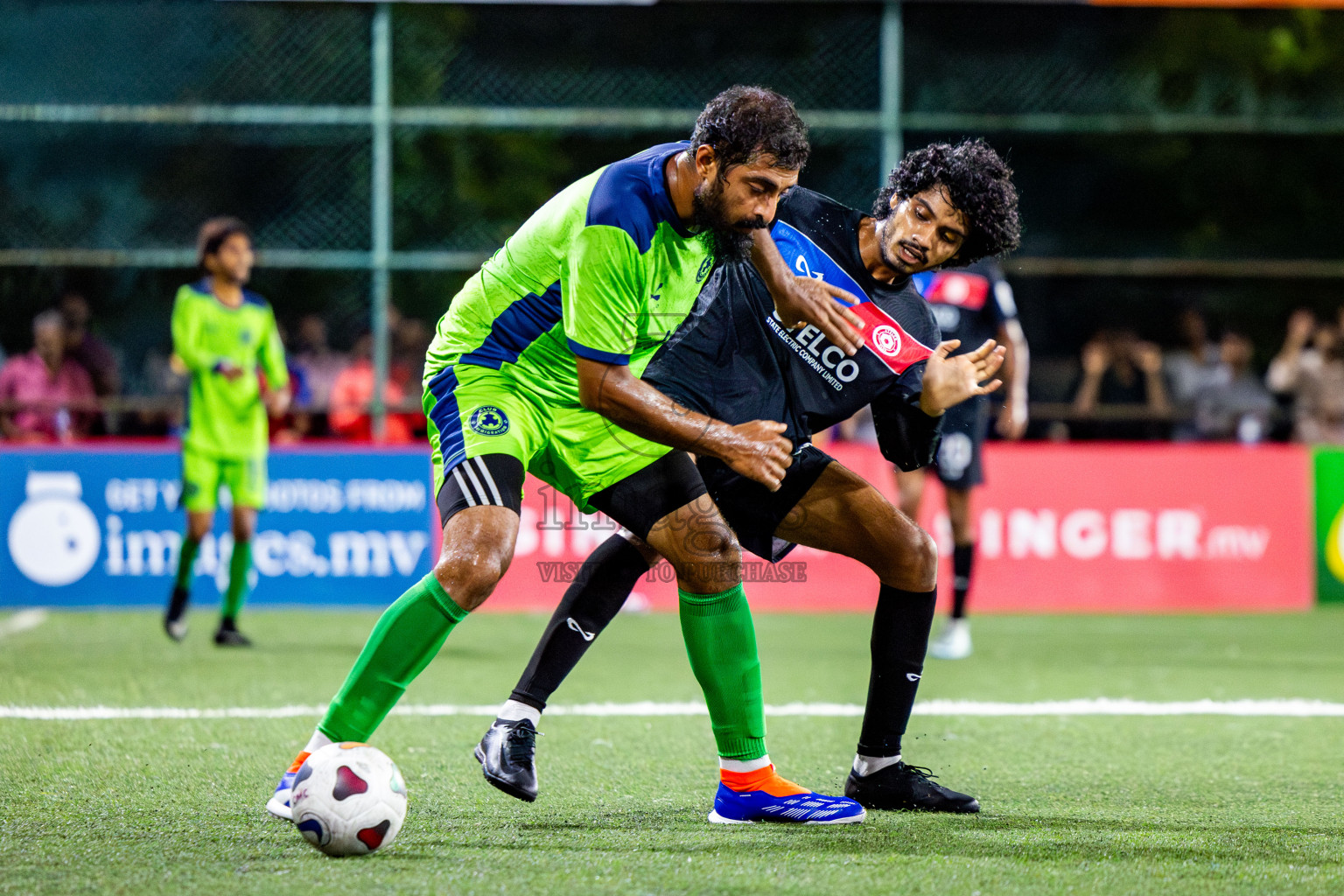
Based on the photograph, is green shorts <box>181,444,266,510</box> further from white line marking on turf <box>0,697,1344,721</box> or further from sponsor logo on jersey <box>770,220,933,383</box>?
sponsor logo on jersey <box>770,220,933,383</box>

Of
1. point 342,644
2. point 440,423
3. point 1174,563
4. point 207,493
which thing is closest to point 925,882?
point 440,423

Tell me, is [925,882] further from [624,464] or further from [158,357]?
[158,357]

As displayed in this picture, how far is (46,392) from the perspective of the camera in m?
10.6

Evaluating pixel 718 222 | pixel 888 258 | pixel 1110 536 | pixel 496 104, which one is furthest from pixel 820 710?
pixel 496 104

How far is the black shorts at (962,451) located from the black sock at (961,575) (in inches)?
14.7

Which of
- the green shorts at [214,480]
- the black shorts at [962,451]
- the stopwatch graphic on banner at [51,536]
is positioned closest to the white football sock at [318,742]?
the black shorts at [962,451]

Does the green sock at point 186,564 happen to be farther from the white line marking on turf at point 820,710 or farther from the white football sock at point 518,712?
the white football sock at point 518,712

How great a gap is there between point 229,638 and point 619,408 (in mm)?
4937

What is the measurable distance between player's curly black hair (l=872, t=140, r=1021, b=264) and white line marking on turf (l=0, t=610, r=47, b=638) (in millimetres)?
6221

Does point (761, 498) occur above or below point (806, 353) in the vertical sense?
below

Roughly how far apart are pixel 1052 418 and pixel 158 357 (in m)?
6.34

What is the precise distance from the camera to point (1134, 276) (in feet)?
39.0

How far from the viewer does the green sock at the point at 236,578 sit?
797 centimetres

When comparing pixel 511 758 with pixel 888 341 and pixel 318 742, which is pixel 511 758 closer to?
pixel 318 742
